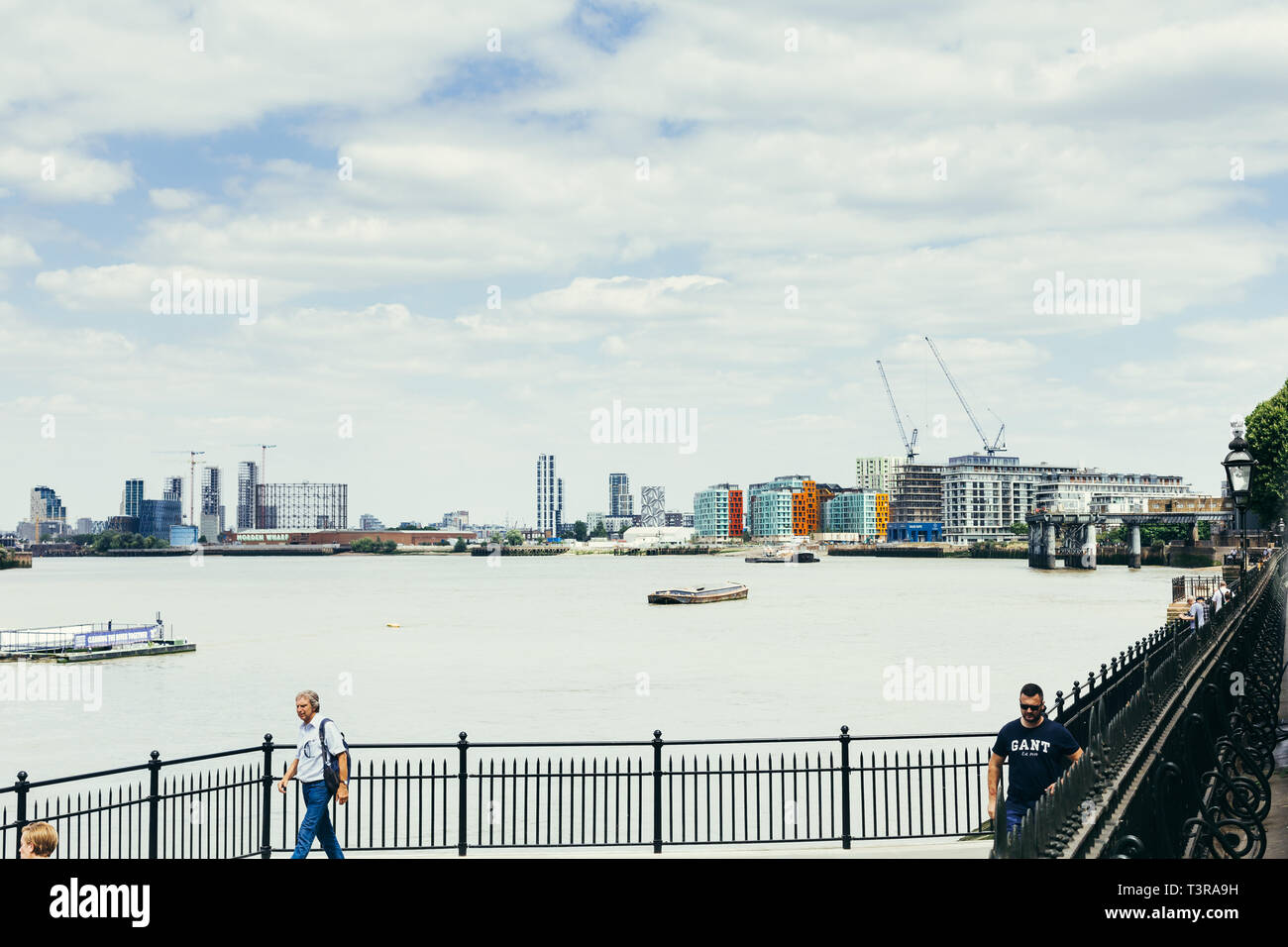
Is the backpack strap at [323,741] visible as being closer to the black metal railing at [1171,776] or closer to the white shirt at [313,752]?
the white shirt at [313,752]

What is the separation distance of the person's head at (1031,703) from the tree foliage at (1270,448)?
333ft

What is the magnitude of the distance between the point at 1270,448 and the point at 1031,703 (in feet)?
350

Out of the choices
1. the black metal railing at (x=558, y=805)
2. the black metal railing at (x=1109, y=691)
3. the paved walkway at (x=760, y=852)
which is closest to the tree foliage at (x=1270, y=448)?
the black metal railing at (x=558, y=805)

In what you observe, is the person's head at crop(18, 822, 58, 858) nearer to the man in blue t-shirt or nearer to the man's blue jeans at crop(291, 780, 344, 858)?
the man's blue jeans at crop(291, 780, 344, 858)

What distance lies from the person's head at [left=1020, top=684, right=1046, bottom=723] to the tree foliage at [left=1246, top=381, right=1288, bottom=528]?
102 m

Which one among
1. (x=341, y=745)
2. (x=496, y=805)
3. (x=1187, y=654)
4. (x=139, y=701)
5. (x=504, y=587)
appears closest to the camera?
(x=341, y=745)

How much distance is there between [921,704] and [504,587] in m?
125

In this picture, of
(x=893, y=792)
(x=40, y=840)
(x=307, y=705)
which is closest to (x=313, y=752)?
(x=307, y=705)

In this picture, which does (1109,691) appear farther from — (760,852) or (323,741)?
(323,741)

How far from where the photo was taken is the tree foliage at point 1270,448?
4021 inches

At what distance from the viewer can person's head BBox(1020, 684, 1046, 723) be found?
10.6 m

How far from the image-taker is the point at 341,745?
12672 millimetres
